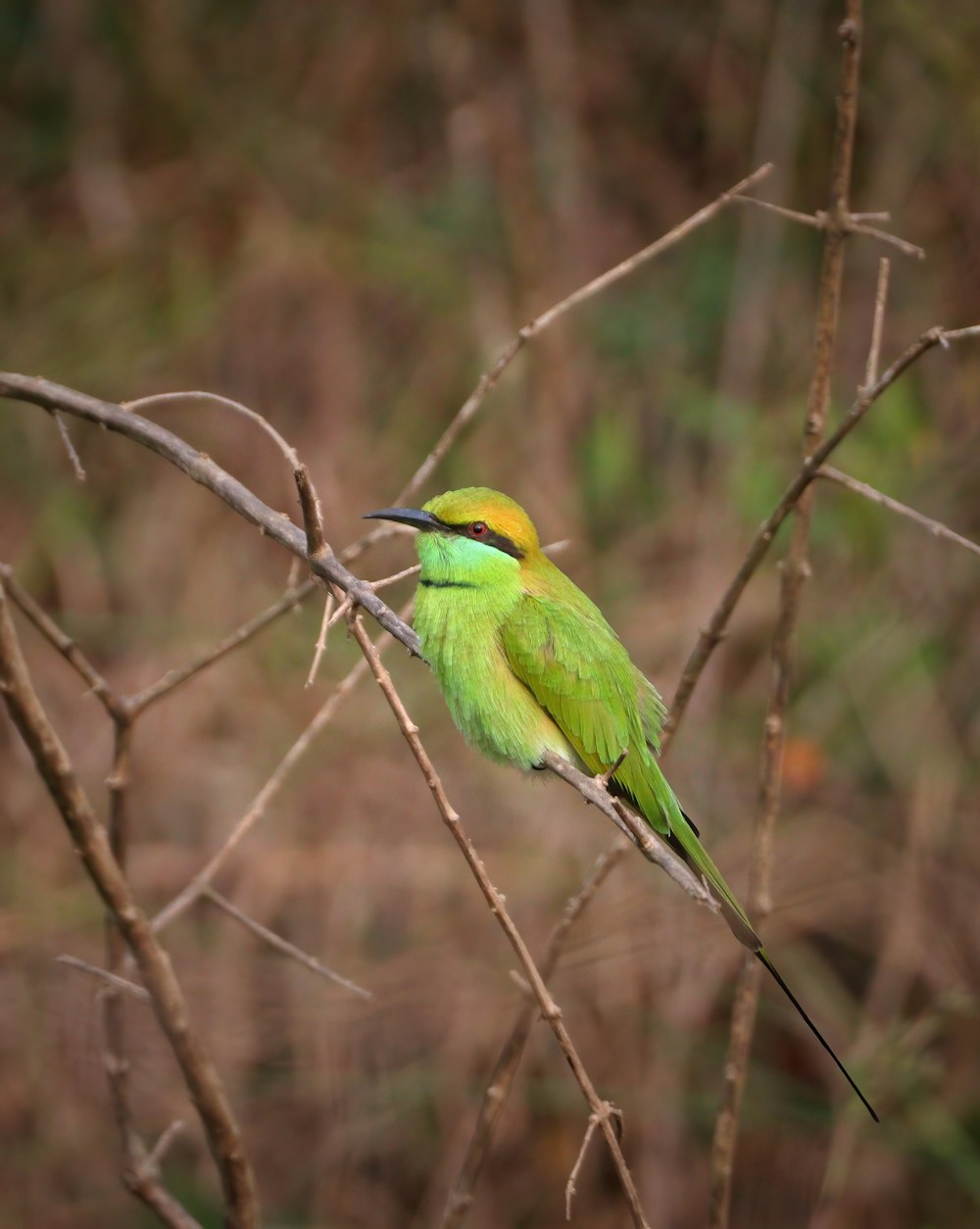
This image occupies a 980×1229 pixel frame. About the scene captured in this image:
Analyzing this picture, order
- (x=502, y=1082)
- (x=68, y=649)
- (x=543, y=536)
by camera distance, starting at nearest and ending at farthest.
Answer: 1. (x=68, y=649)
2. (x=502, y=1082)
3. (x=543, y=536)

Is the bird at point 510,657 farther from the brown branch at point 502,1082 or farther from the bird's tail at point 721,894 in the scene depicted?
the brown branch at point 502,1082

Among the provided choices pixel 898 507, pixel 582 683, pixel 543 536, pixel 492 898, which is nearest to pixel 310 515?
pixel 492 898

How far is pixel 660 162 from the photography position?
569 cm

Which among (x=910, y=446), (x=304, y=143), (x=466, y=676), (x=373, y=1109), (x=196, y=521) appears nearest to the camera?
(x=466, y=676)

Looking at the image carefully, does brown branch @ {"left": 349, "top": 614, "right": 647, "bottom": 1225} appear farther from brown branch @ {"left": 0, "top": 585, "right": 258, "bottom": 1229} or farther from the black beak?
the black beak

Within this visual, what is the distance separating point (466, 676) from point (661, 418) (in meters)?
3.14

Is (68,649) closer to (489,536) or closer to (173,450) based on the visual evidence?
(173,450)

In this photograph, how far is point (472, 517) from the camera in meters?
2.45

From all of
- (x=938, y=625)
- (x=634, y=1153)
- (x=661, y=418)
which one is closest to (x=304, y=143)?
(x=661, y=418)

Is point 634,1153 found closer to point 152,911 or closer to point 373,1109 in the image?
point 373,1109

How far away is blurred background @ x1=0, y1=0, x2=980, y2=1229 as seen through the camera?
170 inches

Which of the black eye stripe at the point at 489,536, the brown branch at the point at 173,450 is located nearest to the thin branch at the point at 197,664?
the brown branch at the point at 173,450

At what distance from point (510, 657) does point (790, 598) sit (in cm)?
62

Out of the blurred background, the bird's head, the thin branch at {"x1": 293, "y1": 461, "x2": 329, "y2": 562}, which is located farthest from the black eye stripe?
the blurred background
